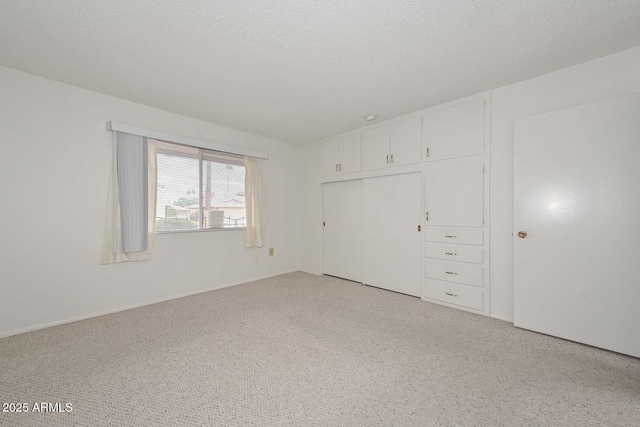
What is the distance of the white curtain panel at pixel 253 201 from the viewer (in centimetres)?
409

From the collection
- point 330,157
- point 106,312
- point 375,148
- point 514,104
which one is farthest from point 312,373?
point 330,157

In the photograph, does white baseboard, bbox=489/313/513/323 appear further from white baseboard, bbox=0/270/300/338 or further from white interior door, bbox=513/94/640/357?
white baseboard, bbox=0/270/300/338

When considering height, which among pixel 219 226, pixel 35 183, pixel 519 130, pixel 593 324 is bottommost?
pixel 593 324

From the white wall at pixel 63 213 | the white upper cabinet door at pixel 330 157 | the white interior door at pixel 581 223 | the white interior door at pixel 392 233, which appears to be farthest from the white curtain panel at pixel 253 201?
the white interior door at pixel 581 223

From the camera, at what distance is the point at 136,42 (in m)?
1.97

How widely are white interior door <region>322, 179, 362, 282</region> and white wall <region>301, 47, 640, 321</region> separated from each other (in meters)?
1.82

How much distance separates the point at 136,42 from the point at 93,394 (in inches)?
95.4

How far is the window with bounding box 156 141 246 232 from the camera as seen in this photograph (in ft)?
10.9

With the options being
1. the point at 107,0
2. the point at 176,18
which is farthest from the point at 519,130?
the point at 107,0

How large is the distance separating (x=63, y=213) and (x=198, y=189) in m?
1.38

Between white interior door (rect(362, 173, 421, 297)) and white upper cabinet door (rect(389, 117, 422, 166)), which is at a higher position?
white upper cabinet door (rect(389, 117, 422, 166))

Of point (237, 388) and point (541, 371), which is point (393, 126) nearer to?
point (541, 371)

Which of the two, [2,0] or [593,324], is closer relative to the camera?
[2,0]

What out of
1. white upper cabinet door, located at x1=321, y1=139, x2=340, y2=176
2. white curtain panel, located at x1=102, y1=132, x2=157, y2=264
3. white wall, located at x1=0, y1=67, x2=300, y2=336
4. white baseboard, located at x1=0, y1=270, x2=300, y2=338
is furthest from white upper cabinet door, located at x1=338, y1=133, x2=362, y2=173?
white curtain panel, located at x1=102, y1=132, x2=157, y2=264
